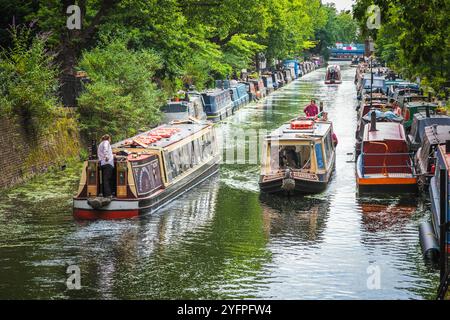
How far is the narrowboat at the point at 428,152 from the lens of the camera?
28578 millimetres

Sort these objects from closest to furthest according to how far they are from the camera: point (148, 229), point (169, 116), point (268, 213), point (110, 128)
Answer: point (148, 229), point (268, 213), point (110, 128), point (169, 116)

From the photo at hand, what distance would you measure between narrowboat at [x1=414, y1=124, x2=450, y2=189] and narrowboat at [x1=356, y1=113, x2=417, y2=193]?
31cm

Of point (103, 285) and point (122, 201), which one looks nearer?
point (103, 285)

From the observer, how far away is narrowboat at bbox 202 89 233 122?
5222 cm

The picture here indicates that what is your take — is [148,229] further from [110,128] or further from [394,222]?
[110,128]

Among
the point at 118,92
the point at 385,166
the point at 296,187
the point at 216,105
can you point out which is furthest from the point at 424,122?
the point at 216,105

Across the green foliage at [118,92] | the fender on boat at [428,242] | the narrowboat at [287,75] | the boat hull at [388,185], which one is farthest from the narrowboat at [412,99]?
the narrowboat at [287,75]

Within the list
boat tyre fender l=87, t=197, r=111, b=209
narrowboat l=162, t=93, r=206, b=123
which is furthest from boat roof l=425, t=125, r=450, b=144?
narrowboat l=162, t=93, r=206, b=123

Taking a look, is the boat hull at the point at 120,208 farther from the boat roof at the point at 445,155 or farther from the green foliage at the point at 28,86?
the boat roof at the point at 445,155

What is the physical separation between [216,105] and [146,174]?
26.3 metres

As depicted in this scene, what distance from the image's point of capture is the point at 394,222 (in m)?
26.2

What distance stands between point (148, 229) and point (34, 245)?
3.14 m

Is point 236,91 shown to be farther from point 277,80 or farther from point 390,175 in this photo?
point 390,175
